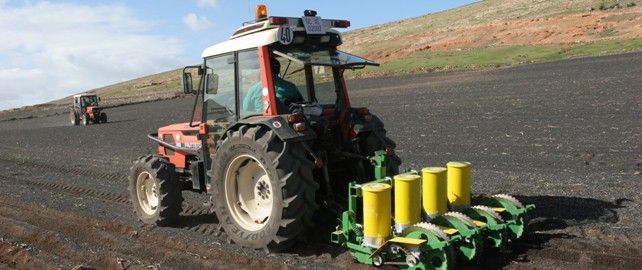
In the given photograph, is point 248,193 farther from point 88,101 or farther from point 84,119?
point 88,101

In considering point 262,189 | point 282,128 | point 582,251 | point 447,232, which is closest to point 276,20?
point 282,128

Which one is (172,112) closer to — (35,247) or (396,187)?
(35,247)

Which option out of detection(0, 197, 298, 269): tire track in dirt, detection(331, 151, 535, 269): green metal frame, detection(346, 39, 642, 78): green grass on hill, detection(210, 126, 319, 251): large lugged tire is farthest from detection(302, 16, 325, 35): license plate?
detection(346, 39, 642, 78): green grass on hill

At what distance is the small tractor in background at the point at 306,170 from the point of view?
16.3 ft

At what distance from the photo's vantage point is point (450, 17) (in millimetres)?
63844

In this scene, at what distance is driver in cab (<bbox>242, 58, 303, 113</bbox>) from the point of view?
5988 mm

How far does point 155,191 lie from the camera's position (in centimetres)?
729

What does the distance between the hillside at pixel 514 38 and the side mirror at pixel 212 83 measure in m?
25.4

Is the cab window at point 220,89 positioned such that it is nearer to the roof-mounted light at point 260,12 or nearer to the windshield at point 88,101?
the roof-mounted light at point 260,12

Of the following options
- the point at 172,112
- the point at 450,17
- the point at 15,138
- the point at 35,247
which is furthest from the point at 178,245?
the point at 450,17

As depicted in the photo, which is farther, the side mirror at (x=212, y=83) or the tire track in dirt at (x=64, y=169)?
the tire track in dirt at (x=64, y=169)

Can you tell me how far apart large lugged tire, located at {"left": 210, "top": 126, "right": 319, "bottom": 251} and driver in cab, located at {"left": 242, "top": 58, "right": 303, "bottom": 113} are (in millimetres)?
461

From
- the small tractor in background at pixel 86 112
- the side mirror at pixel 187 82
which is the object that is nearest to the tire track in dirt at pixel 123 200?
the side mirror at pixel 187 82

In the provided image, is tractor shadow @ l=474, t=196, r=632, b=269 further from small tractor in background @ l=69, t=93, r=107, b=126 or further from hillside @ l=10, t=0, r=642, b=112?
small tractor in background @ l=69, t=93, r=107, b=126
